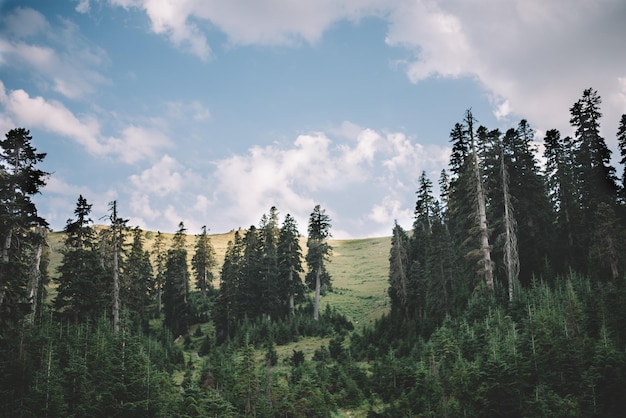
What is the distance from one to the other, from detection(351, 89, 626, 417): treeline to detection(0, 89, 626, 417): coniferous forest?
0.11 metres

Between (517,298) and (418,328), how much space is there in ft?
38.7

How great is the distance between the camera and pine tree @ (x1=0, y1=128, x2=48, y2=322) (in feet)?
76.0

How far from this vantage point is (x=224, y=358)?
3353 centimetres

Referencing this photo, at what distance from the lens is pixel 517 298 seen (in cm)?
2775

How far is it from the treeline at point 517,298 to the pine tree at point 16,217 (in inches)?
824

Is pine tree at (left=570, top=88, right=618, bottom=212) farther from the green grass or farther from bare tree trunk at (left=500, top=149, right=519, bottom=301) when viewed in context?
the green grass

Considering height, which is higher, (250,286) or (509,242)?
(509,242)

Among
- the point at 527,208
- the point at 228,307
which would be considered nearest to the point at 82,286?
the point at 228,307

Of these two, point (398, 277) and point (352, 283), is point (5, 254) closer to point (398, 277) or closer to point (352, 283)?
point (398, 277)

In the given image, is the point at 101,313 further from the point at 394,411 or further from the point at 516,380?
the point at 516,380

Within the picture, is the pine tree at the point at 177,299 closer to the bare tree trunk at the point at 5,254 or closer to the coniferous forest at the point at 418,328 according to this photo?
the coniferous forest at the point at 418,328

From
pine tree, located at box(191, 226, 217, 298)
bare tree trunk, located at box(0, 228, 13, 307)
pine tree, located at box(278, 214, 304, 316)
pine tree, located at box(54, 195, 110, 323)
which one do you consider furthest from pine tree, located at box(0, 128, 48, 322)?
pine tree, located at box(191, 226, 217, 298)

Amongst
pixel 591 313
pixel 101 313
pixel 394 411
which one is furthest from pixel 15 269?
pixel 591 313

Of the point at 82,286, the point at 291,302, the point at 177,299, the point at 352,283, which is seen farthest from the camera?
the point at 352,283
